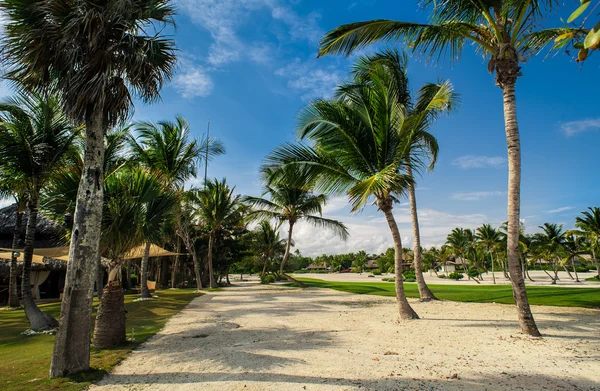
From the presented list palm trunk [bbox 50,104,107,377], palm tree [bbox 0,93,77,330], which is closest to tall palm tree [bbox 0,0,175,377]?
palm trunk [bbox 50,104,107,377]

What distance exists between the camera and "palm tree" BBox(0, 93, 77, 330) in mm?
8336

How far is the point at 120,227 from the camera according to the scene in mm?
6746

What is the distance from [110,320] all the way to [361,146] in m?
7.24

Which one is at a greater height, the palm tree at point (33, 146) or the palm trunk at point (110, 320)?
the palm tree at point (33, 146)

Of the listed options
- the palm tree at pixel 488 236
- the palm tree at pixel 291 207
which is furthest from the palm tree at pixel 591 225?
the palm tree at pixel 291 207

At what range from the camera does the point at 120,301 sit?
6.56 meters

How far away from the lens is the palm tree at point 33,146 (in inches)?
328

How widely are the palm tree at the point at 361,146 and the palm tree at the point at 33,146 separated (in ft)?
19.3

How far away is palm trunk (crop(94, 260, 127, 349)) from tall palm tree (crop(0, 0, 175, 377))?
150 centimetres

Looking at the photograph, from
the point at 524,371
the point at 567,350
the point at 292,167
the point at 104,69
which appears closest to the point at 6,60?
the point at 104,69

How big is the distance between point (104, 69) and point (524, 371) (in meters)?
8.14

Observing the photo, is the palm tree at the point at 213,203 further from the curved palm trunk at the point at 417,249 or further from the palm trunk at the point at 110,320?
the palm trunk at the point at 110,320

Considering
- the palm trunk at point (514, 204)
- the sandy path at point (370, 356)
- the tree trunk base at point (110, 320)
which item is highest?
the palm trunk at point (514, 204)

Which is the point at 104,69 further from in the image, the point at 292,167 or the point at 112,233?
the point at 292,167
